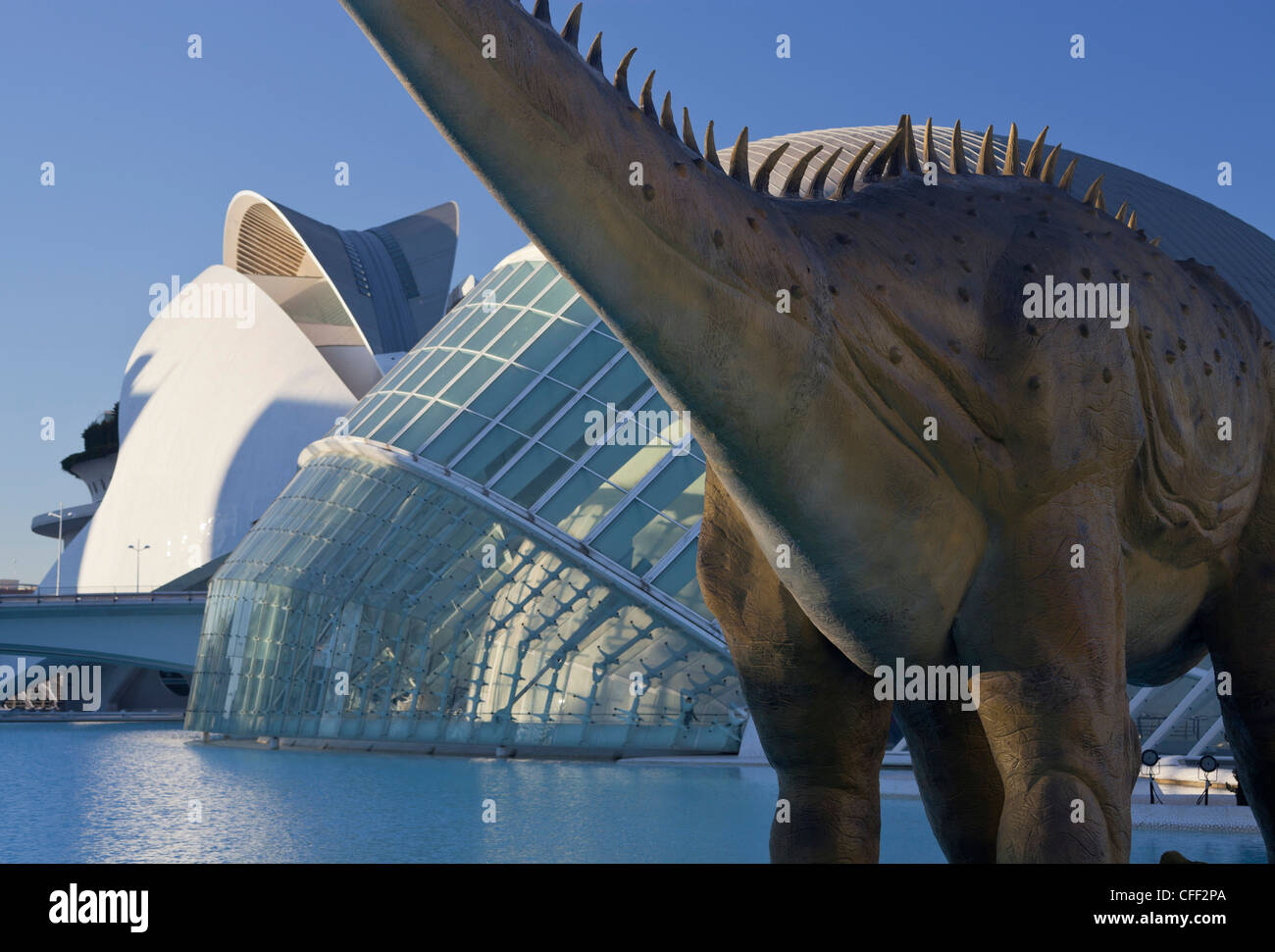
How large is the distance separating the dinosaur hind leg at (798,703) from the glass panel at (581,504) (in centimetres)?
1799

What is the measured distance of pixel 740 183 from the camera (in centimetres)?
339

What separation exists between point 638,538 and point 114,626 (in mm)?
27399

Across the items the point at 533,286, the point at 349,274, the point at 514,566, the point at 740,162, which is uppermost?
the point at 349,274

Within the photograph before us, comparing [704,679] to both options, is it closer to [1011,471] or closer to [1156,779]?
[1156,779]

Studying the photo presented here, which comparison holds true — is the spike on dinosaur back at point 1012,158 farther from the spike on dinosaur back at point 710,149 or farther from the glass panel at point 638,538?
the glass panel at point 638,538

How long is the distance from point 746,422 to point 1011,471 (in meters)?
0.85

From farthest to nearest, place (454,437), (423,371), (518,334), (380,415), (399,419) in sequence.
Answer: (423,371), (380,415), (399,419), (518,334), (454,437)

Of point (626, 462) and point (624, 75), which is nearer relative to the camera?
point (624, 75)

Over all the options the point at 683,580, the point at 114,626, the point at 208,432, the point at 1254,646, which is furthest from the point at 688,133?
the point at 208,432

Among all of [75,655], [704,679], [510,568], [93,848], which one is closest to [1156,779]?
[704,679]

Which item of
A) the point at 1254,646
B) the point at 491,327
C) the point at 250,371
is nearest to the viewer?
the point at 1254,646

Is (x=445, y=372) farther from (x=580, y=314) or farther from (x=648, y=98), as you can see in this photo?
(x=648, y=98)

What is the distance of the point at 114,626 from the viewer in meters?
43.1

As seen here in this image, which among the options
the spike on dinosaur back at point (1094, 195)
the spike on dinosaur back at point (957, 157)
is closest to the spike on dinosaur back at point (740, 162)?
the spike on dinosaur back at point (957, 157)
